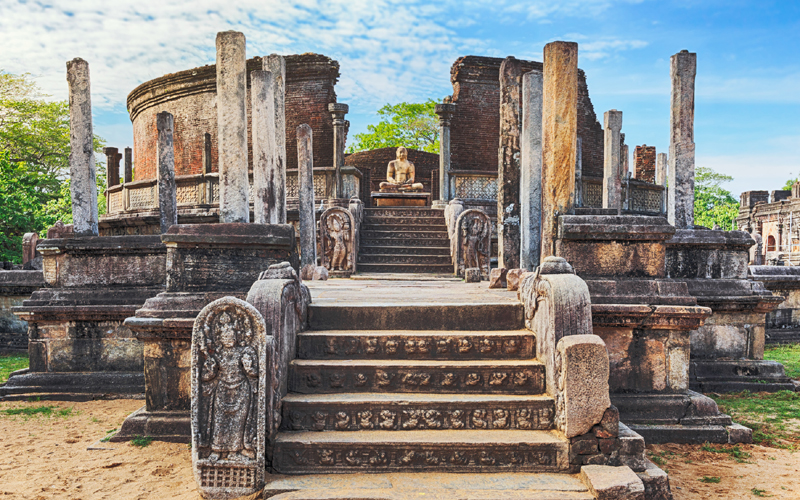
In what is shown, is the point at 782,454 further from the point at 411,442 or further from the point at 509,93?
the point at 509,93

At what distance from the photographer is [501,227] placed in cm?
752

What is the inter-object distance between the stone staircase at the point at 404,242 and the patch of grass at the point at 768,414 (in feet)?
20.1

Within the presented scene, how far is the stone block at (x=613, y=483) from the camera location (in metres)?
3.17

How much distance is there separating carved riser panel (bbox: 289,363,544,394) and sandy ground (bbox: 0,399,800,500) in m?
1.02

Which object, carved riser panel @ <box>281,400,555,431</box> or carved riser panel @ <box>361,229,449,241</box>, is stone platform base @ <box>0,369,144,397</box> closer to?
carved riser panel @ <box>281,400,555,431</box>

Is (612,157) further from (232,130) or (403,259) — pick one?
(232,130)

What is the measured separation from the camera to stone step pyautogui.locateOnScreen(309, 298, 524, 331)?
174 inches

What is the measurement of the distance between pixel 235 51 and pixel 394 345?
130 inches

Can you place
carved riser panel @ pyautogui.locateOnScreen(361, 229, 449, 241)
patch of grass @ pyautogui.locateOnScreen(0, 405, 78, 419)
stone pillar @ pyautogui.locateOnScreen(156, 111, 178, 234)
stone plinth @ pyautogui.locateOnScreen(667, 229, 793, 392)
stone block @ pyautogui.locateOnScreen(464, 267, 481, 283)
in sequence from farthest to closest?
carved riser panel @ pyautogui.locateOnScreen(361, 229, 449, 241)
stone pillar @ pyautogui.locateOnScreen(156, 111, 178, 234)
stone block @ pyautogui.locateOnScreen(464, 267, 481, 283)
stone plinth @ pyautogui.locateOnScreen(667, 229, 793, 392)
patch of grass @ pyautogui.locateOnScreen(0, 405, 78, 419)

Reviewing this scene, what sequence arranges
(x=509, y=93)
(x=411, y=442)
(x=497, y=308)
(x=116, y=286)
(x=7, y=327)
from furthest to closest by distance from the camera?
(x=7, y=327)
(x=509, y=93)
(x=116, y=286)
(x=497, y=308)
(x=411, y=442)

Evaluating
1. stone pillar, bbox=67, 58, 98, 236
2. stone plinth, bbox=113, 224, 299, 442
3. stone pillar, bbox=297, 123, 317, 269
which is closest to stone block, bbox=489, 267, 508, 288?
stone plinth, bbox=113, 224, 299, 442

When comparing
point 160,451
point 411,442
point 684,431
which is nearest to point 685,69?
point 684,431

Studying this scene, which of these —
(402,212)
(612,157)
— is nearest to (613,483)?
(402,212)

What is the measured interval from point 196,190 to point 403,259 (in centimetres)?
944
